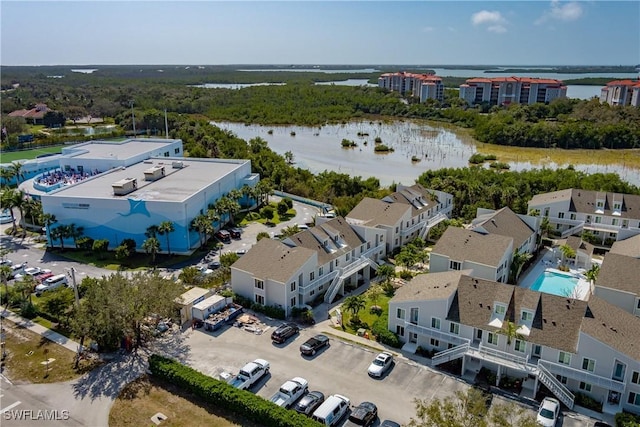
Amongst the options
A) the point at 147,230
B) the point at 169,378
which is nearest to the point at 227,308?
the point at 169,378

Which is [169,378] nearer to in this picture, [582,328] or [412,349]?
[412,349]

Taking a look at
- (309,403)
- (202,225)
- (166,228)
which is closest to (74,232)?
(166,228)

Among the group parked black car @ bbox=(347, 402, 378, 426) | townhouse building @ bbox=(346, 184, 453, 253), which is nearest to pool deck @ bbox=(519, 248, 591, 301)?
townhouse building @ bbox=(346, 184, 453, 253)

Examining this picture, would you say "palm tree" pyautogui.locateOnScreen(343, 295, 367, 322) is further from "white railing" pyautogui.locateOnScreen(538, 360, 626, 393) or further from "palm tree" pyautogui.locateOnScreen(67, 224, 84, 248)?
"palm tree" pyautogui.locateOnScreen(67, 224, 84, 248)

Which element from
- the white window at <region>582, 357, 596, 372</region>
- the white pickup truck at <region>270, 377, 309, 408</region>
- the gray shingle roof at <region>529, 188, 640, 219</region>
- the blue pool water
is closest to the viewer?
the white pickup truck at <region>270, 377, 309, 408</region>

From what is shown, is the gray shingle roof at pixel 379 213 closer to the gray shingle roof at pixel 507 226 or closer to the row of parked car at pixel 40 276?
the gray shingle roof at pixel 507 226

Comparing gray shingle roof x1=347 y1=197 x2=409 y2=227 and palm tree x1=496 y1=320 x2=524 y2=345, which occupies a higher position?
gray shingle roof x1=347 y1=197 x2=409 y2=227

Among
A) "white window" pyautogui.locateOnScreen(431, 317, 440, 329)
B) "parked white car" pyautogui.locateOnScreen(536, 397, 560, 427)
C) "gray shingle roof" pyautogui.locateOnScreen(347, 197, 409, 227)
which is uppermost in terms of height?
"gray shingle roof" pyautogui.locateOnScreen(347, 197, 409, 227)
